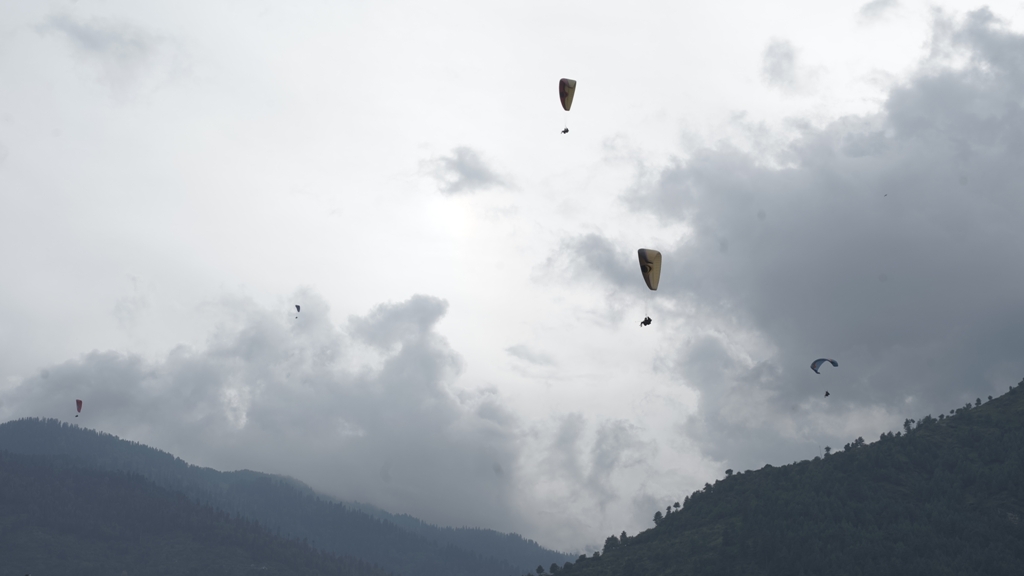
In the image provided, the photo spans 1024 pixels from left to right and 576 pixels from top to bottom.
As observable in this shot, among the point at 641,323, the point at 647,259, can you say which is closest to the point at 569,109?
the point at 647,259

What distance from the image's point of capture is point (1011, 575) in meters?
170

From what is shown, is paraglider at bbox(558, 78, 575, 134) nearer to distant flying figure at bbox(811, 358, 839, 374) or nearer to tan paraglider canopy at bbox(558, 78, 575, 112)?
tan paraglider canopy at bbox(558, 78, 575, 112)

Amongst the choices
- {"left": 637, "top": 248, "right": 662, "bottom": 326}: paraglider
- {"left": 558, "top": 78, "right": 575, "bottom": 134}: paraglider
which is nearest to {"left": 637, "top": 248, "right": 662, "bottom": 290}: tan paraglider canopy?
{"left": 637, "top": 248, "right": 662, "bottom": 326}: paraglider

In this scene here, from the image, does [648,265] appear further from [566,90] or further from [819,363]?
[819,363]

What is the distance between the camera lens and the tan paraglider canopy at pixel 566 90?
104 meters

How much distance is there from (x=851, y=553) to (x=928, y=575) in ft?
51.4

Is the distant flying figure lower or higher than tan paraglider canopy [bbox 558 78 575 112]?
lower

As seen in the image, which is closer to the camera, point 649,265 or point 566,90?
point 649,265

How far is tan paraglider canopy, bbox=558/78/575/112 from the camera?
104 metres

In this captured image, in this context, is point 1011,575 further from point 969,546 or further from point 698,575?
point 698,575

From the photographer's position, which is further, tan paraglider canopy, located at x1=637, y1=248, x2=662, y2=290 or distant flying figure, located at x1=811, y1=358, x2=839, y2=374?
distant flying figure, located at x1=811, y1=358, x2=839, y2=374

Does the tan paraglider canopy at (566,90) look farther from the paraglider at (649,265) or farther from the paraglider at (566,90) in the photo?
the paraglider at (649,265)

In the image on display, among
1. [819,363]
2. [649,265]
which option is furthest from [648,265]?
[819,363]

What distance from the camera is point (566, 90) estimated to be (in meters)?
106
